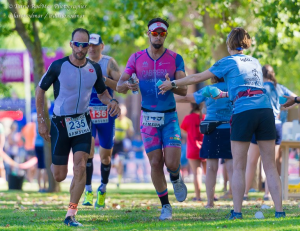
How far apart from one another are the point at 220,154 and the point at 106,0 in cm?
1147

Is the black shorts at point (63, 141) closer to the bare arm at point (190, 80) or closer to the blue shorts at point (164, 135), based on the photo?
the blue shorts at point (164, 135)

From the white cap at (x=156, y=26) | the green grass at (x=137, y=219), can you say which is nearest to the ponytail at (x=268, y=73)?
the green grass at (x=137, y=219)

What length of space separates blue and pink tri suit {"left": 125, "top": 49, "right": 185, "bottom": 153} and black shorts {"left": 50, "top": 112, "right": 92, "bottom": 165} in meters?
0.79

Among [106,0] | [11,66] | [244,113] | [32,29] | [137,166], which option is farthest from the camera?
[11,66]

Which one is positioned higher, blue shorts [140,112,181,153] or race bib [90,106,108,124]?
race bib [90,106,108,124]

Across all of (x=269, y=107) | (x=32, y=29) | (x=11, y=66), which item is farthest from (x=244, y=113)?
(x=11, y=66)

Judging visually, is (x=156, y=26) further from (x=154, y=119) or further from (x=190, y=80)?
(x=154, y=119)

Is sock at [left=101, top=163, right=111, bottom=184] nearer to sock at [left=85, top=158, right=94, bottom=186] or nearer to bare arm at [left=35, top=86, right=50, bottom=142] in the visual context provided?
sock at [left=85, top=158, right=94, bottom=186]

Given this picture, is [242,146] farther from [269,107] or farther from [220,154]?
[220,154]

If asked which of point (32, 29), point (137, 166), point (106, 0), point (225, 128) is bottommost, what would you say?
point (137, 166)

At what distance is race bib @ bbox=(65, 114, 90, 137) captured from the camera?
736 centimetres

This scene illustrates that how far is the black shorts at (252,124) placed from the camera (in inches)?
277

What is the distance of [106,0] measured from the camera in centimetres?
2006

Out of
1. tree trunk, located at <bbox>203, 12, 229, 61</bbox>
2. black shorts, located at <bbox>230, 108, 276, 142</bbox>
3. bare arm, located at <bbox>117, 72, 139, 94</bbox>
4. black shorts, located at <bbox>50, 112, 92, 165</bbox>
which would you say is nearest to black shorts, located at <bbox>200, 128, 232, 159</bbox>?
bare arm, located at <bbox>117, 72, 139, 94</bbox>
